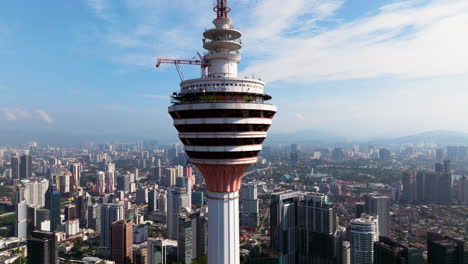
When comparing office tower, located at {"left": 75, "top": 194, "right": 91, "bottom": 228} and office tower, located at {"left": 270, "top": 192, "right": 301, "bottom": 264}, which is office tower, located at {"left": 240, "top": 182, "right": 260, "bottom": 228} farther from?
office tower, located at {"left": 75, "top": 194, "right": 91, "bottom": 228}

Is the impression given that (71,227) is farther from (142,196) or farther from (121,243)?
(142,196)

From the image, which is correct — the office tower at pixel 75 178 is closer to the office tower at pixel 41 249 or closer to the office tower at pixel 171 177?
the office tower at pixel 171 177

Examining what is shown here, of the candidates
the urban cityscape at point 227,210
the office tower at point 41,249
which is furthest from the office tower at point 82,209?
the office tower at point 41,249

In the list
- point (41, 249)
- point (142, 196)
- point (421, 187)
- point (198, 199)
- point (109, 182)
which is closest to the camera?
point (41, 249)

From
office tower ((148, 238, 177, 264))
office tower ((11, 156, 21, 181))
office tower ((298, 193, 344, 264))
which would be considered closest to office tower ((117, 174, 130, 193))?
office tower ((11, 156, 21, 181))

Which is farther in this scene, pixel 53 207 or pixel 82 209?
pixel 82 209

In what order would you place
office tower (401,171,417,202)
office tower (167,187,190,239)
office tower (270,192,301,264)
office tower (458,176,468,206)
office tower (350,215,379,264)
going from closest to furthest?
office tower (350,215,379,264) → office tower (270,192,301,264) → office tower (167,187,190,239) → office tower (458,176,468,206) → office tower (401,171,417,202)

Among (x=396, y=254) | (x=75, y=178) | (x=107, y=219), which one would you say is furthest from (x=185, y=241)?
(x=75, y=178)
